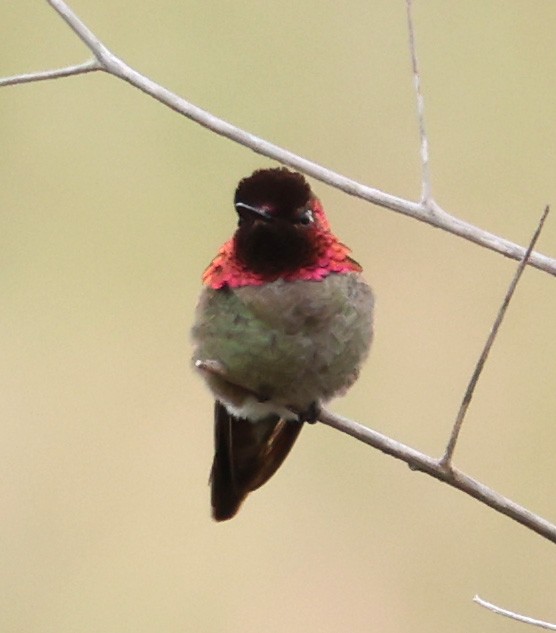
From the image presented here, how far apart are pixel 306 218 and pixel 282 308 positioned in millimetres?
159

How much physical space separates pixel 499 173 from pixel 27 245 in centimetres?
132

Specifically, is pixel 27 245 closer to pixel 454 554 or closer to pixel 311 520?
pixel 311 520

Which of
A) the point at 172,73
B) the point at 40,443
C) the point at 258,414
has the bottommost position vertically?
the point at 40,443

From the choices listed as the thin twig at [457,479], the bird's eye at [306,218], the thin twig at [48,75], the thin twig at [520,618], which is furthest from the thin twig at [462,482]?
the thin twig at [48,75]

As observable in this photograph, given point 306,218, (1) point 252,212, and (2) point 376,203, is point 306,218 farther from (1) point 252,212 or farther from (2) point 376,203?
(2) point 376,203

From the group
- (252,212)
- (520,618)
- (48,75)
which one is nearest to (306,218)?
(252,212)

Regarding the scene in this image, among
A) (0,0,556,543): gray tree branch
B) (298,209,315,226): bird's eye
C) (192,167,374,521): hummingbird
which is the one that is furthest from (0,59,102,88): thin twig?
(298,209,315,226): bird's eye

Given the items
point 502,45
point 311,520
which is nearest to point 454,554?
point 311,520

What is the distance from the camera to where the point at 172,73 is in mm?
3266

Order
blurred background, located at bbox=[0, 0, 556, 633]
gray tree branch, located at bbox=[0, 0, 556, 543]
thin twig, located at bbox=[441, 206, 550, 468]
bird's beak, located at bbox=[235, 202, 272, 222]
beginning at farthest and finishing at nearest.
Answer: blurred background, located at bbox=[0, 0, 556, 633] < bird's beak, located at bbox=[235, 202, 272, 222] < gray tree branch, located at bbox=[0, 0, 556, 543] < thin twig, located at bbox=[441, 206, 550, 468]

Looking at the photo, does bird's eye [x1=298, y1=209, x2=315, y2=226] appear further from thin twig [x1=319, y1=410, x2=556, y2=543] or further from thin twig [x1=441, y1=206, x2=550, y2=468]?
thin twig [x1=441, y1=206, x2=550, y2=468]

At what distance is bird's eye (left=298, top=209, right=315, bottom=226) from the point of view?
1841 mm

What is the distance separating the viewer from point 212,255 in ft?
10.4

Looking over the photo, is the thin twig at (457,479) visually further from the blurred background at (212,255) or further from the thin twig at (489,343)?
the blurred background at (212,255)
